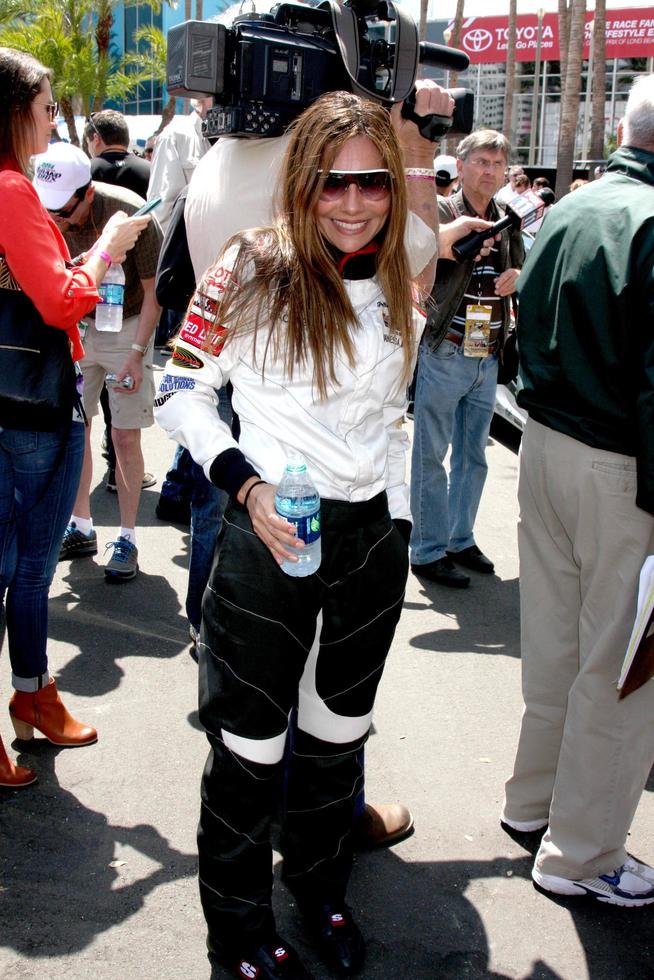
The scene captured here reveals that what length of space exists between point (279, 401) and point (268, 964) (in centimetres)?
138

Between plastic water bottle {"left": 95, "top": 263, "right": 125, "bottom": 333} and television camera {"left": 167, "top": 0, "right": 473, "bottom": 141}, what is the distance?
3.28 feet

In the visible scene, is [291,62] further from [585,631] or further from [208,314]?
[585,631]

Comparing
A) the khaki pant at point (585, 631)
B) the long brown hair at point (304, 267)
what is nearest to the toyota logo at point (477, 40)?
the khaki pant at point (585, 631)

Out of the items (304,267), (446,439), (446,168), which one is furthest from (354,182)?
(446,168)

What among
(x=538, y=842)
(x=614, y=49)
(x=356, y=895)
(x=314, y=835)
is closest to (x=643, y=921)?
(x=538, y=842)

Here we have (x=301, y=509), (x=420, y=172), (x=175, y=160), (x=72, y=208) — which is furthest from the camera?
(x=175, y=160)

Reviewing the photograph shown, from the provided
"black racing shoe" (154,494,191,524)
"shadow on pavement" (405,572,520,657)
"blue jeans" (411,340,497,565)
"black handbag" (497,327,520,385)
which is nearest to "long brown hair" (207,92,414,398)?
"black handbag" (497,327,520,385)

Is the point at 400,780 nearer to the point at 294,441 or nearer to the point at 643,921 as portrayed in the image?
the point at 643,921

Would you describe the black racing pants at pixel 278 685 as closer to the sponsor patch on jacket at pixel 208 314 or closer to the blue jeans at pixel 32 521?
the sponsor patch on jacket at pixel 208 314

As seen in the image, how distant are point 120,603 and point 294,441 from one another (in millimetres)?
2706

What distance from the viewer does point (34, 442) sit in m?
3.13

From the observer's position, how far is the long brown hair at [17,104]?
2.92m

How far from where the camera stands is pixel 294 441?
2.31 metres

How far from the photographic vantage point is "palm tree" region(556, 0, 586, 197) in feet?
71.6
